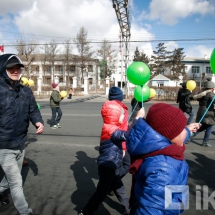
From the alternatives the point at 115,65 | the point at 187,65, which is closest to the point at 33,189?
the point at 115,65

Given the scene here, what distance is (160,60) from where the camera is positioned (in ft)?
196

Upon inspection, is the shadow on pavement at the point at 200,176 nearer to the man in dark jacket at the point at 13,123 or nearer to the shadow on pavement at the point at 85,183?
the shadow on pavement at the point at 85,183

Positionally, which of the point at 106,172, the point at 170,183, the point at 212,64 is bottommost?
the point at 106,172

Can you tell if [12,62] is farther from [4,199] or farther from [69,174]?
[69,174]

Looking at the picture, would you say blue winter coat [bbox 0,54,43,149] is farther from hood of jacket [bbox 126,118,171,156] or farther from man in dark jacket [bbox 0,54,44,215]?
hood of jacket [bbox 126,118,171,156]

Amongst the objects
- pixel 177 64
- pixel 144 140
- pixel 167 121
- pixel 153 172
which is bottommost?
pixel 153 172

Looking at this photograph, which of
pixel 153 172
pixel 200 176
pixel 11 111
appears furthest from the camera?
pixel 200 176

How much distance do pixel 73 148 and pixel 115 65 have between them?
52.5 m

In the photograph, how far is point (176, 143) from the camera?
1586 millimetres

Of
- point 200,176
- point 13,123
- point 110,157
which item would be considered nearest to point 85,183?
point 110,157

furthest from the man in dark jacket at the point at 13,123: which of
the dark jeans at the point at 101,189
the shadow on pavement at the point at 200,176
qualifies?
the shadow on pavement at the point at 200,176

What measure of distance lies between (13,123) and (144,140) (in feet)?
5.31

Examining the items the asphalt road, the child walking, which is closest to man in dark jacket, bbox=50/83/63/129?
the asphalt road

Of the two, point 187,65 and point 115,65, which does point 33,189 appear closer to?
point 115,65
